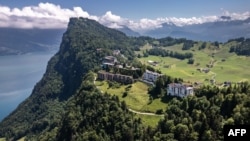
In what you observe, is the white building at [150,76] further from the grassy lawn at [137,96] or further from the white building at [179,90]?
the white building at [179,90]

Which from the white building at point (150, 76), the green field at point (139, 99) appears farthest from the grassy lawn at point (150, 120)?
the white building at point (150, 76)

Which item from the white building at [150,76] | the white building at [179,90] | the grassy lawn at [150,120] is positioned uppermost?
the white building at [150,76]

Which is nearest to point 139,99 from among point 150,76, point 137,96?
point 137,96

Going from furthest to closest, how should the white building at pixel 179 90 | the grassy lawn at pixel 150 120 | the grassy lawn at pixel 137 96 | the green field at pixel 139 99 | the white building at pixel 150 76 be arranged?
the white building at pixel 150 76, the white building at pixel 179 90, the grassy lawn at pixel 137 96, the green field at pixel 139 99, the grassy lawn at pixel 150 120

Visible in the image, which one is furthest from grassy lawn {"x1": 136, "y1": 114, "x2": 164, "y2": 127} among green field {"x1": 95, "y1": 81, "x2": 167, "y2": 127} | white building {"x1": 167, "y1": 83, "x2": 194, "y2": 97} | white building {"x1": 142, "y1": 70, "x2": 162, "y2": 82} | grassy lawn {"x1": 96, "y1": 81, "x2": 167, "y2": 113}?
white building {"x1": 142, "y1": 70, "x2": 162, "y2": 82}

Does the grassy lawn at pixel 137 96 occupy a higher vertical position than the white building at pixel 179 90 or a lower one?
lower

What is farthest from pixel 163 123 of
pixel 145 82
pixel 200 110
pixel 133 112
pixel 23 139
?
pixel 23 139

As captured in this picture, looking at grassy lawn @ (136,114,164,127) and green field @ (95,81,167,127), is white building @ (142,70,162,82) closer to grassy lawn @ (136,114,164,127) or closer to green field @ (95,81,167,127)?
green field @ (95,81,167,127)

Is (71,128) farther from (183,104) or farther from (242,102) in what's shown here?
(242,102)

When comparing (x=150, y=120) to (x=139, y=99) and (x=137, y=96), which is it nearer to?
(x=139, y=99)
